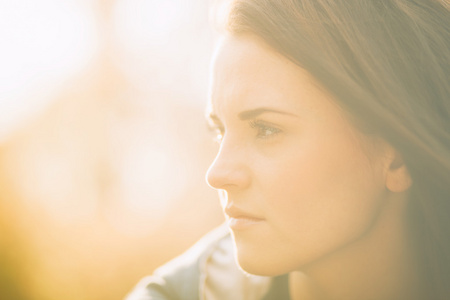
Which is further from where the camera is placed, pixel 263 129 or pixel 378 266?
pixel 378 266

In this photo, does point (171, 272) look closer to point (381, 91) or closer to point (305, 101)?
point (305, 101)

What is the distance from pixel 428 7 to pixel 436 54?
0.15m

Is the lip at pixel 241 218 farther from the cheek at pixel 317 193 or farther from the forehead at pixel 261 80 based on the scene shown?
the forehead at pixel 261 80

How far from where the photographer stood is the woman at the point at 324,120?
1117 millimetres

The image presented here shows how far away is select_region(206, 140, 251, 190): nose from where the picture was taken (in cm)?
114

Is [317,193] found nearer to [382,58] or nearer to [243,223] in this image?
[243,223]

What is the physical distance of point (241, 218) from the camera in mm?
1169

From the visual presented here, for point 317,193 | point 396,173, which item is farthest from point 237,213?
point 396,173

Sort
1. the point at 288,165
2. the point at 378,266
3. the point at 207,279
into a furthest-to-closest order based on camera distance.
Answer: the point at 207,279, the point at 378,266, the point at 288,165

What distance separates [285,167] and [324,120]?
17 centimetres

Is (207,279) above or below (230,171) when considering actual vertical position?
below

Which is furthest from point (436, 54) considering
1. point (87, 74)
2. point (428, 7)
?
point (87, 74)

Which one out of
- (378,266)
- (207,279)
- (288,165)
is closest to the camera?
(288,165)

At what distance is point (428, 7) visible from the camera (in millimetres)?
1239
